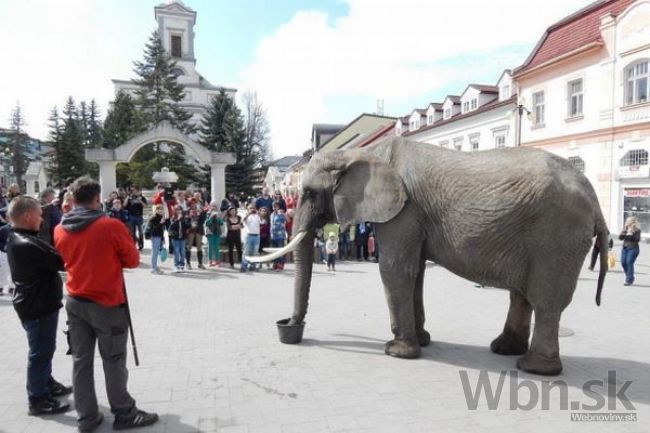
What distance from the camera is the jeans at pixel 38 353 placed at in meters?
3.78

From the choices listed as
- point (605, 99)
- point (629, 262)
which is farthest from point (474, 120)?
point (629, 262)

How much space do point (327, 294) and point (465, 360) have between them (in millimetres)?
4055

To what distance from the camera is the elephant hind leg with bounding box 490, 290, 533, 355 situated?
5.15 meters

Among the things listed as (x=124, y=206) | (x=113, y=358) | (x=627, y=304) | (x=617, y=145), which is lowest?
(x=627, y=304)

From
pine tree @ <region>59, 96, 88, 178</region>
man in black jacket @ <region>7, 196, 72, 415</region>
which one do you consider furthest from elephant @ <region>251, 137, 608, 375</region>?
pine tree @ <region>59, 96, 88, 178</region>

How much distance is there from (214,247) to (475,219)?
8594 millimetres

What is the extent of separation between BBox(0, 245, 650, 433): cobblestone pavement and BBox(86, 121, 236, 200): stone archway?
795 centimetres

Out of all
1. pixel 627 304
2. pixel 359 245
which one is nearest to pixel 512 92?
pixel 359 245

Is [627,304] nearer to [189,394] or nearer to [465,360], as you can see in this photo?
[465,360]

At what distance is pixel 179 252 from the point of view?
11.0m

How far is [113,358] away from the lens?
3.47m

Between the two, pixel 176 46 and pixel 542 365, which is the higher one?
pixel 176 46

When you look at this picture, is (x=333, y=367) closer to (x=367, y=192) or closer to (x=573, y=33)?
(x=367, y=192)

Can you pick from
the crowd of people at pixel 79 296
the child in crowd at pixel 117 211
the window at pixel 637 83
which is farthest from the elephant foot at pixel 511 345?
the window at pixel 637 83
